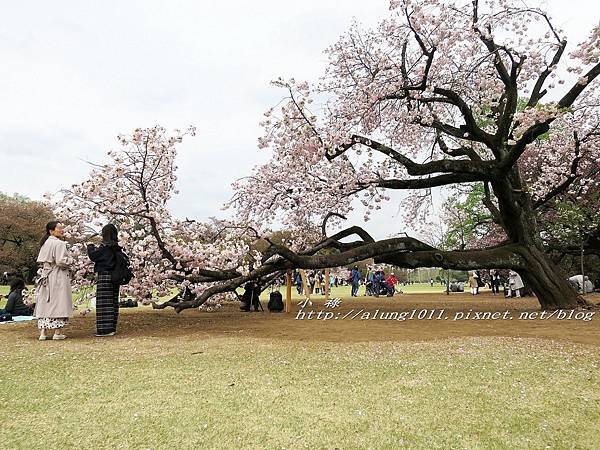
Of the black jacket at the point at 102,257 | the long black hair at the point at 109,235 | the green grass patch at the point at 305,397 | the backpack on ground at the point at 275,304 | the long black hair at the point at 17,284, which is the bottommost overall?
the green grass patch at the point at 305,397

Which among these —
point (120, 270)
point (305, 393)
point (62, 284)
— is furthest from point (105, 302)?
point (305, 393)

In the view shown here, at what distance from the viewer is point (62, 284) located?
7.25 metres

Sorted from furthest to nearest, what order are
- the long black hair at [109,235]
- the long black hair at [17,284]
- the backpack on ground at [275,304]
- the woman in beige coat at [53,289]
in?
the backpack on ground at [275,304]
the long black hair at [17,284]
the long black hair at [109,235]
the woman in beige coat at [53,289]

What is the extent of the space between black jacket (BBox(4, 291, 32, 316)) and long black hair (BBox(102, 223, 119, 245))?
4.87m

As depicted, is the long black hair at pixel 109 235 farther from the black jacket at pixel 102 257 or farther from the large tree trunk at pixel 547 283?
the large tree trunk at pixel 547 283

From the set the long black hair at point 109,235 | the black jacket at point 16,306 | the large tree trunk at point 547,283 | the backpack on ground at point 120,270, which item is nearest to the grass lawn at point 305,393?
the backpack on ground at point 120,270

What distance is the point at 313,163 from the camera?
1050 cm

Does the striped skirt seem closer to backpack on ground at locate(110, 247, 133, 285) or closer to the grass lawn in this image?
backpack on ground at locate(110, 247, 133, 285)

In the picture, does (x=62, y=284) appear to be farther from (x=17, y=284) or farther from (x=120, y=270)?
(x=17, y=284)

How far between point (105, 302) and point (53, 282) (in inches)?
32.8

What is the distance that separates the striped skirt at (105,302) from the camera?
7.58 meters

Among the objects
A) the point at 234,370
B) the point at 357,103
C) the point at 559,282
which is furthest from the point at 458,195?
the point at 234,370

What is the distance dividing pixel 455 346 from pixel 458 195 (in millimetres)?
15976

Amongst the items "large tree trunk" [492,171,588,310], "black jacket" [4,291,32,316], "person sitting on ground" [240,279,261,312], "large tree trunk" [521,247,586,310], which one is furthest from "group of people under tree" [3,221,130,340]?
"large tree trunk" [521,247,586,310]
